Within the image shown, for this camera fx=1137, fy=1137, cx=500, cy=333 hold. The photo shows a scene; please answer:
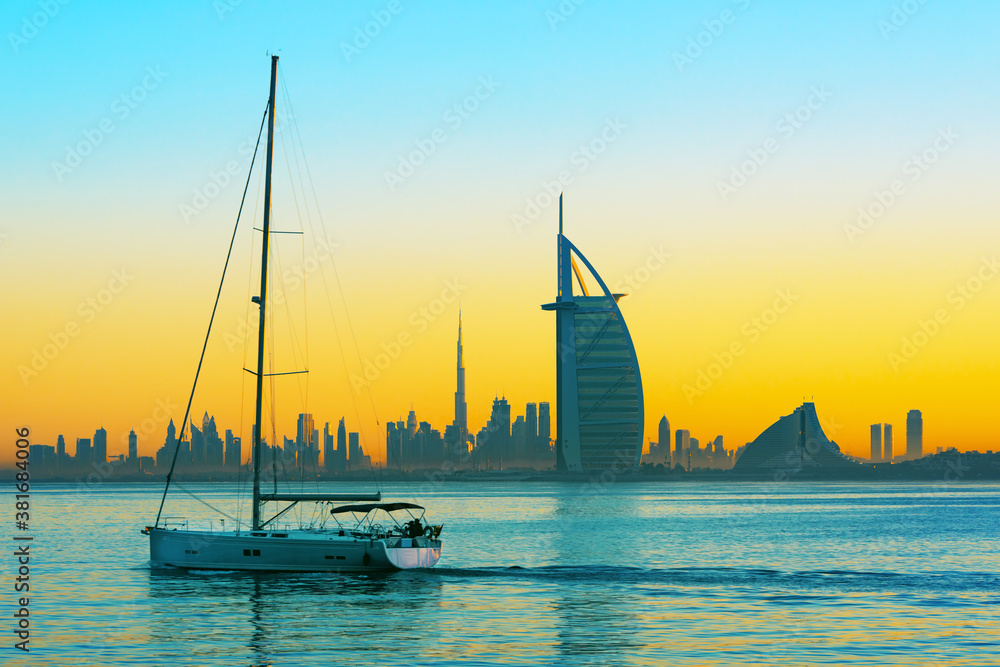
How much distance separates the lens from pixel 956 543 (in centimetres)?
7738

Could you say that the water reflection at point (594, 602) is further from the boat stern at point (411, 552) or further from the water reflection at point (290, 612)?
the boat stern at point (411, 552)

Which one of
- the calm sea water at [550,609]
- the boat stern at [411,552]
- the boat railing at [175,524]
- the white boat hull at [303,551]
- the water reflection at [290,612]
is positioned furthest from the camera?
the boat railing at [175,524]

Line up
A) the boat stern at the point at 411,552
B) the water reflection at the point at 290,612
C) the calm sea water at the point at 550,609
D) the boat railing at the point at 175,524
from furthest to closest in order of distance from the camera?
the boat railing at the point at 175,524 < the boat stern at the point at 411,552 < the water reflection at the point at 290,612 < the calm sea water at the point at 550,609

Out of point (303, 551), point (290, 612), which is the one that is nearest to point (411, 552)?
point (303, 551)

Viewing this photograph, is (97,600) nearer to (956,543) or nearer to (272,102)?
(272,102)

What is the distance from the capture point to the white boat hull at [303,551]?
48.9m

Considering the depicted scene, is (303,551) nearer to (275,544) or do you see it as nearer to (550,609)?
(275,544)

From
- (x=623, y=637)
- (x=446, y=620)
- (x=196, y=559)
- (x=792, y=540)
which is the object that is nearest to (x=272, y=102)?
(x=196, y=559)

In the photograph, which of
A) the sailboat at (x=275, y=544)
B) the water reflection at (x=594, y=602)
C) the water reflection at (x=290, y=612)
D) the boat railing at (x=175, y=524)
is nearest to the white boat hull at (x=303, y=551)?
the sailboat at (x=275, y=544)

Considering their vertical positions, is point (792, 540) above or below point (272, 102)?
below

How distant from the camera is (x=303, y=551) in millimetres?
49094

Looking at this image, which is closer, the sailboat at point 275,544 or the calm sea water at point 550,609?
the calm sea water at point 550,609

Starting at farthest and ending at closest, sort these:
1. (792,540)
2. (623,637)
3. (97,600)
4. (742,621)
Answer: (792,540) → (97,600) → (742,621) → (623,637)

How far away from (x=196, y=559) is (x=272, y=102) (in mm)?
21080
